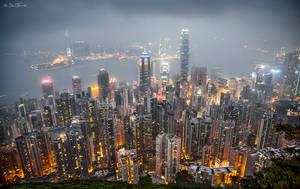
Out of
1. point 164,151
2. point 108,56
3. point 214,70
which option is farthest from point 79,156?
point 214,70

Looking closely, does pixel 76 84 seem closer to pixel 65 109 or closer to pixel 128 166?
pixel 65 109

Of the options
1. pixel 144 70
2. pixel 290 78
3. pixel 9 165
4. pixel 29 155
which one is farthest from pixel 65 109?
pixel 290 78

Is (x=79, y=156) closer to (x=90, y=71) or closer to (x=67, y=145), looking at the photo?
(x=67, y=145)

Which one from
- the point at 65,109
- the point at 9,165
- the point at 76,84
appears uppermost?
the point at 76,84

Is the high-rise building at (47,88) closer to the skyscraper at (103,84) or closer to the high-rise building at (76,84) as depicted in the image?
the high-rise building at (76,84)

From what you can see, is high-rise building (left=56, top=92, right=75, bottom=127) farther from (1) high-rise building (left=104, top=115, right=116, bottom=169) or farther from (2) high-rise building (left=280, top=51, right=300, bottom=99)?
(2) high-rise building (left=280, top=51, right=300, bottom=99)

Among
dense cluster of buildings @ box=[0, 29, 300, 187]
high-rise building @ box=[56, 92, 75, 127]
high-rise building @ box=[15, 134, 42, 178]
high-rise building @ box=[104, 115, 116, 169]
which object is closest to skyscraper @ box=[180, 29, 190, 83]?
dense cluster of buildings @ box=[0, 29, 300, 187]

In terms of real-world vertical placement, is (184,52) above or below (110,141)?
above
